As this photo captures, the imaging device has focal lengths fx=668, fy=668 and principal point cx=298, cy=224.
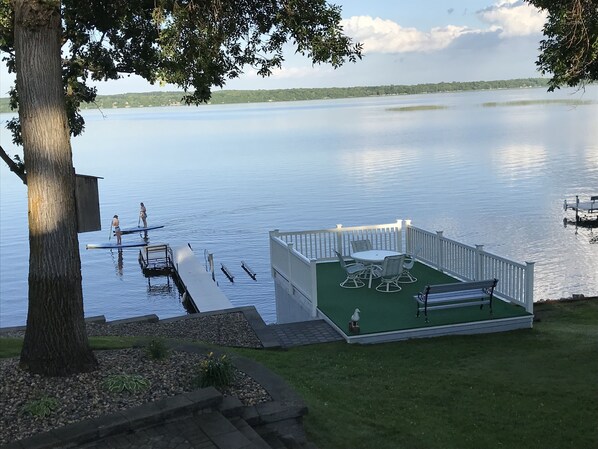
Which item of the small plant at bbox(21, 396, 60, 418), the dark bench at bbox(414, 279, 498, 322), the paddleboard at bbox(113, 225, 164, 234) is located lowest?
the paddleboard at bbox(113, 225, 164, 234)

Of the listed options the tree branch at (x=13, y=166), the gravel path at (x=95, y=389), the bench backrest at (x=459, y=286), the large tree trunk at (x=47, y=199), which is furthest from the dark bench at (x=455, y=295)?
the tree branch at (x=13, y=166)

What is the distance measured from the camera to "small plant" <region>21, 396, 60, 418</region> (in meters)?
6.30

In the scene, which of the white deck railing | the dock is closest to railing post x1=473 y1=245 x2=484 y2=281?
the white deck railing

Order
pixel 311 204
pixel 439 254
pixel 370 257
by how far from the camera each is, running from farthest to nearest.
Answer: pixel 311 204 < pixel 439 254 < pixel 370 257

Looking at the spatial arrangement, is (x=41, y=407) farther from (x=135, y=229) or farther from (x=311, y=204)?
(x=311, y=204)

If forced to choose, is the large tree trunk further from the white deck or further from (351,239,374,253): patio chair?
the white deck

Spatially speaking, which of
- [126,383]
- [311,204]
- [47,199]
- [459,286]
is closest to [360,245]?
[459,286]

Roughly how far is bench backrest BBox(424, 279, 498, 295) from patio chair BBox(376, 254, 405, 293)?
5.84 ft

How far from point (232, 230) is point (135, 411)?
34.8 m

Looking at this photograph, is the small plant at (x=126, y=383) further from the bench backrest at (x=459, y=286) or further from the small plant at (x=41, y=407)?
the bench backrest at (x=459, y=286)

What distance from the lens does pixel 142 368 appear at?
760 cm

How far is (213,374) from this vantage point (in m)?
7.19

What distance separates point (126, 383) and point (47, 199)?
7.01ft

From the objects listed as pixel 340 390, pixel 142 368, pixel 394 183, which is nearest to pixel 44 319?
pixel 142 368
